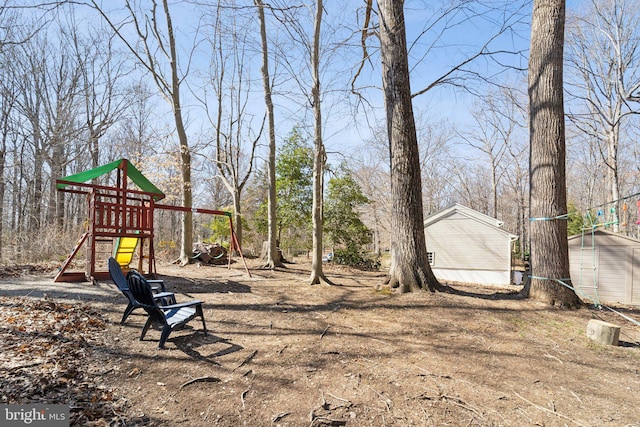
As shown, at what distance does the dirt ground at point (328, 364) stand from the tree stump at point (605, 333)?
104mm

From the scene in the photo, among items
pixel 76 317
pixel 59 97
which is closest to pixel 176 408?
pixel 76 317

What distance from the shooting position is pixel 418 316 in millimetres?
4859

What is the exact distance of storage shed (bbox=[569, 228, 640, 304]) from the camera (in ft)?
38.0

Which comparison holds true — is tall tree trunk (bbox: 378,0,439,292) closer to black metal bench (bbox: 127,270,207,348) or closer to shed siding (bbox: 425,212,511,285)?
black metal bench (bbox: 127,270,207,348)

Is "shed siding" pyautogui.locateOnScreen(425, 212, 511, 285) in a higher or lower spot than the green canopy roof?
lower

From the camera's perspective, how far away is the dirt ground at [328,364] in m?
2.58

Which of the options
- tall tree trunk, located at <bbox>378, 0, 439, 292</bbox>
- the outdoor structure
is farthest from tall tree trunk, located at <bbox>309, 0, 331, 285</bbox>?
the outdoor structure

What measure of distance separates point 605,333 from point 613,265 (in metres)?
10.4

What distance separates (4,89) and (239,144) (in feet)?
41.6

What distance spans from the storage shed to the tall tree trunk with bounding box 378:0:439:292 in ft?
29.5

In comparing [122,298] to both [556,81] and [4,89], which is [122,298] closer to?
[556,81]

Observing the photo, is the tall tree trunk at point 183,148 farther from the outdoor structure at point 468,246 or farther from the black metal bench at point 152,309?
the outdoor structure at point 468,246

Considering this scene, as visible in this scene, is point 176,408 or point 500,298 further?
point 500,298

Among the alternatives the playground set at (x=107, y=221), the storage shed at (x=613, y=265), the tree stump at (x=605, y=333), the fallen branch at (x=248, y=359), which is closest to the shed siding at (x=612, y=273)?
the storage shed at (x=613, y=265)
